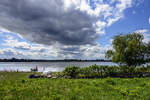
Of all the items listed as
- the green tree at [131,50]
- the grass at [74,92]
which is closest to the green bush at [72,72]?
the grass at [74,92]

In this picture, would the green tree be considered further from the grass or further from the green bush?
the grass

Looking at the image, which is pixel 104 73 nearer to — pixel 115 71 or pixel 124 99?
pixel 115 71

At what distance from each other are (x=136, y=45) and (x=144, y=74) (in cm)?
433

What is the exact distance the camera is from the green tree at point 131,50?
547 inches

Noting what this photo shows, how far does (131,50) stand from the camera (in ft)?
45.4

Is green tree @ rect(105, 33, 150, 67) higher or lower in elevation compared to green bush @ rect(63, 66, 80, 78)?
higher

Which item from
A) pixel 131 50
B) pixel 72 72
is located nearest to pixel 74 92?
pixel 72 72

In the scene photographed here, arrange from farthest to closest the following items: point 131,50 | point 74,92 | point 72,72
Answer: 1. point 131,50
2. point 72,72
3. point 74,92

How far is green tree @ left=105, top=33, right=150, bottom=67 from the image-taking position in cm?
1391

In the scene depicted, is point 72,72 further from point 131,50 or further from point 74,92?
point 131,50

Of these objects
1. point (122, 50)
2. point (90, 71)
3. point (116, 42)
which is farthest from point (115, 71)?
point (116, 42)

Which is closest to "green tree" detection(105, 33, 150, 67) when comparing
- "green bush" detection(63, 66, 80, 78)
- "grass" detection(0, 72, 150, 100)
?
"green bush" detection(63, 66, 80, 78)

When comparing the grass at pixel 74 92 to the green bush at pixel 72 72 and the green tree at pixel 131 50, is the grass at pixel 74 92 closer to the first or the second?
the green bush at pixel 72 72

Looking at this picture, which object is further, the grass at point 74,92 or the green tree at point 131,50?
the green tree at point 131,50
